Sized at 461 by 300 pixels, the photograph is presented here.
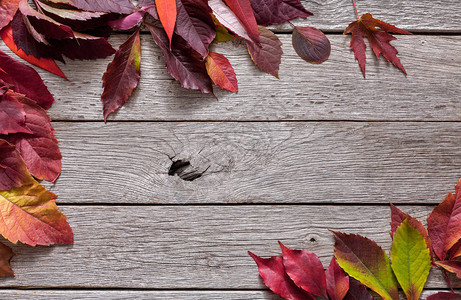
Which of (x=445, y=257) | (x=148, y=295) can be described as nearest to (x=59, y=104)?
(x=148, y=295)

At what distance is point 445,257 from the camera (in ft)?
1.88

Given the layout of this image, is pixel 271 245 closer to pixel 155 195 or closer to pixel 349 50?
pixel 155 195

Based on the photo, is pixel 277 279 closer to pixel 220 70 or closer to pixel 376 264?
pixel 376 264

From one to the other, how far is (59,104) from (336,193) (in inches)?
19.3

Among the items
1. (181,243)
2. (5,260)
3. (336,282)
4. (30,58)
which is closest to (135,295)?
(181,243)

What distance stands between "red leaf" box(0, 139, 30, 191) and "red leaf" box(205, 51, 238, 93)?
1.08 ft

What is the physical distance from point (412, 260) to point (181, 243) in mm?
369

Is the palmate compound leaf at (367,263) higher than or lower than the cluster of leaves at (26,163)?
lower

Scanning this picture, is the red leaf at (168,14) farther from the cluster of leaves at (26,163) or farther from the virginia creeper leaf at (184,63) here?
the cluster of leaves at (26,163)

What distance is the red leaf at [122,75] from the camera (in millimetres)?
565

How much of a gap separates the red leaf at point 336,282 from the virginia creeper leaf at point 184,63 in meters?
0.35

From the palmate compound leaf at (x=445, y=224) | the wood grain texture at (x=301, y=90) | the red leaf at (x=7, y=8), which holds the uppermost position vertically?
the red leaf at (x=7, y=8)

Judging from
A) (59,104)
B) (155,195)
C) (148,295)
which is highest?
(59,104)

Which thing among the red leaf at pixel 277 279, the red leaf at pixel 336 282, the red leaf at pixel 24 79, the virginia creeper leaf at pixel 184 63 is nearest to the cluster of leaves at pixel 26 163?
the red leaf at pixel 24 79
